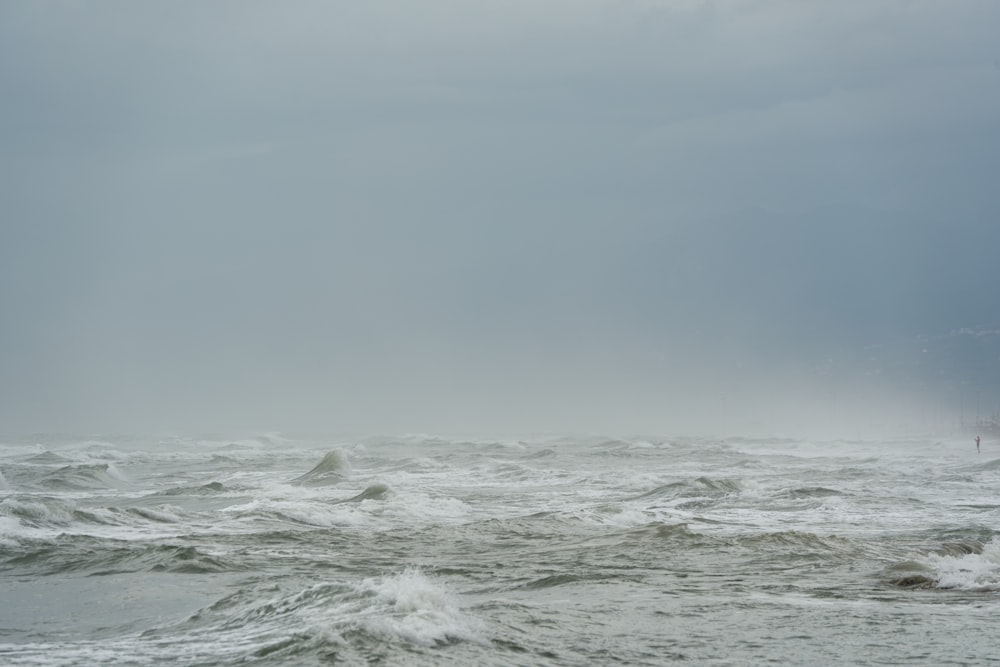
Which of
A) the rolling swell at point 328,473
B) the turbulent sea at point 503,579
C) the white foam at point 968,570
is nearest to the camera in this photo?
the turbulent sea at point 503,579

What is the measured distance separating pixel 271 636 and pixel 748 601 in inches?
214

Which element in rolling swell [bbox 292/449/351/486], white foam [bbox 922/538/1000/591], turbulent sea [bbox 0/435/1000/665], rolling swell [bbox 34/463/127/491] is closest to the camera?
turbulent sea [bbox 0/435/1000/665]

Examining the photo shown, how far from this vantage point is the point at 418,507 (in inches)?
941

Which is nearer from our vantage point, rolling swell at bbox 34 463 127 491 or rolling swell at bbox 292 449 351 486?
rolling swell at bbox 34 463 127 491

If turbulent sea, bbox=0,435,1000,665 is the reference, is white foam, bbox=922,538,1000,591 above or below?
above

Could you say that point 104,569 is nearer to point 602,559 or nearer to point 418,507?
point 602,559

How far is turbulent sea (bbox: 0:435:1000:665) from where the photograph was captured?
941cm

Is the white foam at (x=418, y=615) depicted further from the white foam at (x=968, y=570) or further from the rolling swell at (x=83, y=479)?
the rolling swell at (x=83, y=479)

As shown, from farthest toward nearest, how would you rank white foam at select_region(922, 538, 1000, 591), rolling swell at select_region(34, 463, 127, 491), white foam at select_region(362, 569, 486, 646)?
1. rolling swell at select_region(34, 463, 127, 491)
2. white foam at select_region(922, 538, 1000, 591)
3. white foam at select_region(362, 569, 486, 646)

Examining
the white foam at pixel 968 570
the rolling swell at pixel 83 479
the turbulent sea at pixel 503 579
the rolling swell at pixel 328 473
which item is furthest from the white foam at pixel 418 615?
the rolling swell at pixel 83 479

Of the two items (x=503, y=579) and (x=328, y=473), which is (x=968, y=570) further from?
(x=328, y=473)

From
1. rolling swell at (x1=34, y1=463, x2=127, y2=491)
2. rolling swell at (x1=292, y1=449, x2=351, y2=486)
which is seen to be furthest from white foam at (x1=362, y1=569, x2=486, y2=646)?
rolling swell at (x1=34, y1=463, x2=127, y2=491)

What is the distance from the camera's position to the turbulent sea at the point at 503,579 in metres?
9.41

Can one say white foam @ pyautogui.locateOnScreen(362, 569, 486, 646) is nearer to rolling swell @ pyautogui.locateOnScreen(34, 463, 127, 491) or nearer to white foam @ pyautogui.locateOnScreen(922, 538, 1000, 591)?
white foam @ pyautogui.locateOnScreen(922, 538, 1000, 591)
